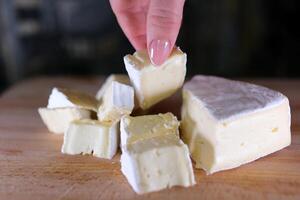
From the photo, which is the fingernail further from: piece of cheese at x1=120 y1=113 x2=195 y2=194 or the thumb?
piece of cheese at x1=120 y1=113 x2=195 y2=194

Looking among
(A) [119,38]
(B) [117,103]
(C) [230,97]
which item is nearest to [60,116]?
(B) [117,103]

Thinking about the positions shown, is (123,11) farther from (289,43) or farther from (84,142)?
(289,43)

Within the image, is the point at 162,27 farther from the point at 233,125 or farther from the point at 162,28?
the point at 233,125

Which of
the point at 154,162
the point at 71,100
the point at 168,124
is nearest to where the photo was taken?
the point at 154,162

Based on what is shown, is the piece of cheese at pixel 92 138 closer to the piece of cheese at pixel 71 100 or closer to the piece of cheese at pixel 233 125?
the piece of cheese at pixel 71 100

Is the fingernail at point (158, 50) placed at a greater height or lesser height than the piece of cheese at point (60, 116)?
greater

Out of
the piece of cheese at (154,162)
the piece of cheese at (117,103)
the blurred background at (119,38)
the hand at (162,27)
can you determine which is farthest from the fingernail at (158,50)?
the blurred background at (119,38)

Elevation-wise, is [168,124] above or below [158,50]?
below
